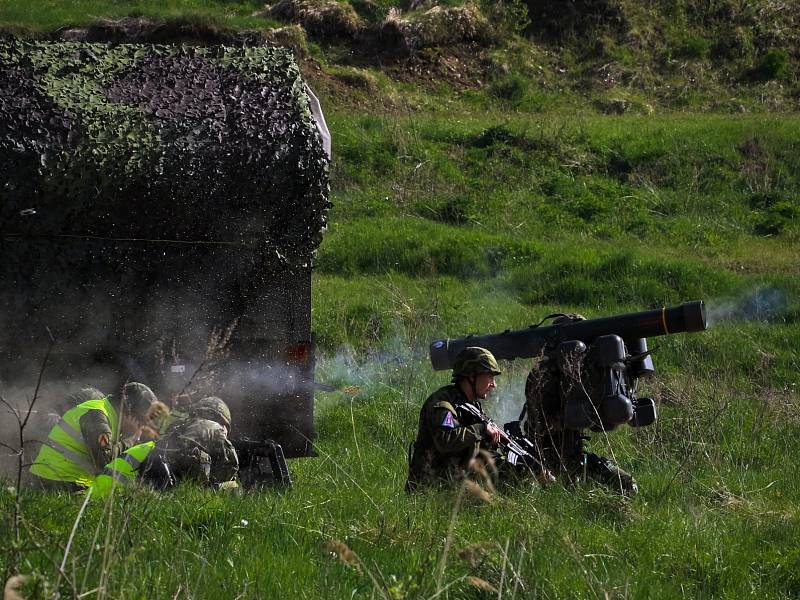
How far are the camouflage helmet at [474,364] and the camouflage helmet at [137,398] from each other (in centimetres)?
160

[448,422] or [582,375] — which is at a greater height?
[582,375]

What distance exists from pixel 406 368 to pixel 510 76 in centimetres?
1399

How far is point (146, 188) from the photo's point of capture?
6758 mm

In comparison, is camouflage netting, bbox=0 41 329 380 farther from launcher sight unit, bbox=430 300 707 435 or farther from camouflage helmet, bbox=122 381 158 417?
launcher sight unit, bbox=430 300 707 435

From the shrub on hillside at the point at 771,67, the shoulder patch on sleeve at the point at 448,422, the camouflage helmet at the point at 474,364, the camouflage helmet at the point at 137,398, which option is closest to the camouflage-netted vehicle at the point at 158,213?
the camouflage helmet at the point at 137,398

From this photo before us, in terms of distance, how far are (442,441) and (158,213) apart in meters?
1.98

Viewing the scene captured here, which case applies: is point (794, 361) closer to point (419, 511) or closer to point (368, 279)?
point (368, 279)

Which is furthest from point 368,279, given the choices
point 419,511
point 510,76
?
point 510,76

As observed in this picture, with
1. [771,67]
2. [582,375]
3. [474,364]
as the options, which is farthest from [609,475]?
[771,67]

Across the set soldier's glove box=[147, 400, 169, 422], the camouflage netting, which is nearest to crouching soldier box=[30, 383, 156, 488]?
the camouflage netting

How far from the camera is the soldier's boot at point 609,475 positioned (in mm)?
6887

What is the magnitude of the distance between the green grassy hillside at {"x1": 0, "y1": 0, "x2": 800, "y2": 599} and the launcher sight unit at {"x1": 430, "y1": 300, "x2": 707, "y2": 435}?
51 cm

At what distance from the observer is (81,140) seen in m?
6.62

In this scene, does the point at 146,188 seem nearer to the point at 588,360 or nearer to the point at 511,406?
the point at 588,360
